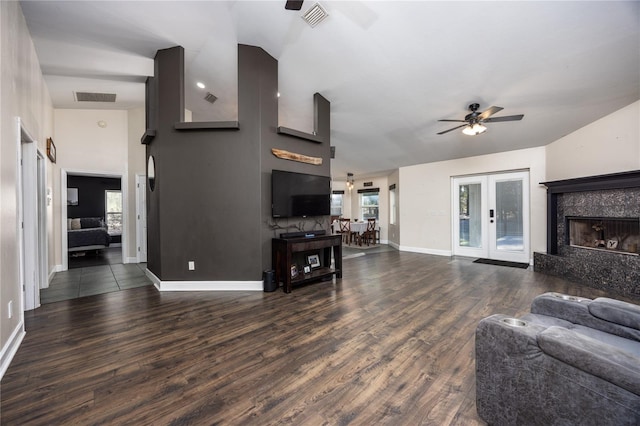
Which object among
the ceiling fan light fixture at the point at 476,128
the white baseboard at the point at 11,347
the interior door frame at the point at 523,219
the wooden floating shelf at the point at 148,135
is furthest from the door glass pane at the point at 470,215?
the white baseboard at the point at 11,347

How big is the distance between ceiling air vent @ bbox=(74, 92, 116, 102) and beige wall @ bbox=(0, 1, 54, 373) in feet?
6.68

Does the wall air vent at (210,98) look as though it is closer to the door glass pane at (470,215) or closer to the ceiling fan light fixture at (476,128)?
the ceiling fan light fixture at (476,128)

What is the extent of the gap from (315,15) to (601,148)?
4696mm

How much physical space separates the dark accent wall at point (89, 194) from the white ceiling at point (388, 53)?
490 cm

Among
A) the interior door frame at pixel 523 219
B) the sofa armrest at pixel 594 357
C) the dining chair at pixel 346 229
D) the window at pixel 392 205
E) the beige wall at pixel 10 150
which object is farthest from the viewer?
the dining chair at pixel 346 229

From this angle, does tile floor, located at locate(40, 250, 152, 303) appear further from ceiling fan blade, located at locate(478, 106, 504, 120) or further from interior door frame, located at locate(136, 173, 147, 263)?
ceiling fan blade, located at locate(478, 106, 504, 120)

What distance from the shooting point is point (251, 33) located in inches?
133

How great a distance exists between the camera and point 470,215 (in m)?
6.52

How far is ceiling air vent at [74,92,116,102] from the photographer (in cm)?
479

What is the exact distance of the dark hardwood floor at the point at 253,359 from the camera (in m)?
1.50

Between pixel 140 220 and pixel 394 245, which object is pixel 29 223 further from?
pixel 394 245

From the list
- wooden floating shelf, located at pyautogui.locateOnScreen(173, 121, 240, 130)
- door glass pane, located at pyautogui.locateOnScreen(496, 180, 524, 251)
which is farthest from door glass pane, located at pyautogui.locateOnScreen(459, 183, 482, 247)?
wooden floating shelf, located at pyautogui.locateOnScreen(173, 121, 240, 130)

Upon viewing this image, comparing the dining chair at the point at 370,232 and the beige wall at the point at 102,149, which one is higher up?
the beige wall at the point at 102,149

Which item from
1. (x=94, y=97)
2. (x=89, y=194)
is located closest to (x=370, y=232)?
(x=94, y=97)
